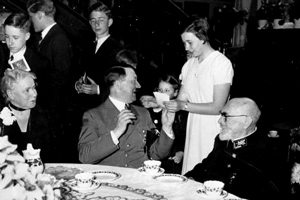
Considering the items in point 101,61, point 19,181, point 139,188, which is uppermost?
point 101,61

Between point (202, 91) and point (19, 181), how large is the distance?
2223 millimetres

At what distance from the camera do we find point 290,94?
6391 millimetres

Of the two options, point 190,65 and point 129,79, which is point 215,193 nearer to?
point 129,79

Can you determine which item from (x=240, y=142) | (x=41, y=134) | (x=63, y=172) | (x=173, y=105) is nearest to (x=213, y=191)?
(x=240, y=142)

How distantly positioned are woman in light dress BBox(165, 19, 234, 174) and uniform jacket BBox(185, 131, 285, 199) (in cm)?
55

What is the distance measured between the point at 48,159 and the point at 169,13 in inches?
115

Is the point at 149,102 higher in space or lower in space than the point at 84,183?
higher

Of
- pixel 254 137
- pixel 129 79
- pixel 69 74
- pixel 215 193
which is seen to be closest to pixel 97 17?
pixel 69 74

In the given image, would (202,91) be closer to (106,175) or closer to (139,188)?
(106,175)

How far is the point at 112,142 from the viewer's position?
120 inches

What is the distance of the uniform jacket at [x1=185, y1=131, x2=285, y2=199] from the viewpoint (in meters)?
2.65

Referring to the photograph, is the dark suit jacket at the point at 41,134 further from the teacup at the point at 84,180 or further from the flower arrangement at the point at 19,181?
the flower arrangement at the point at 19,181

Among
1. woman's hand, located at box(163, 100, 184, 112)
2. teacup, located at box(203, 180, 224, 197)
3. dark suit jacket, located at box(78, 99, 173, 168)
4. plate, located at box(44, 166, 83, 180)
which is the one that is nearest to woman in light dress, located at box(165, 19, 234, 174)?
woman's hand, located at box(163, 100, 184, 112)

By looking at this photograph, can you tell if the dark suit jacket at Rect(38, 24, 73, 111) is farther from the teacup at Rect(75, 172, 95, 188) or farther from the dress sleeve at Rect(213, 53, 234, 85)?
the teacup at Rect(75, 172, 95, 188)
